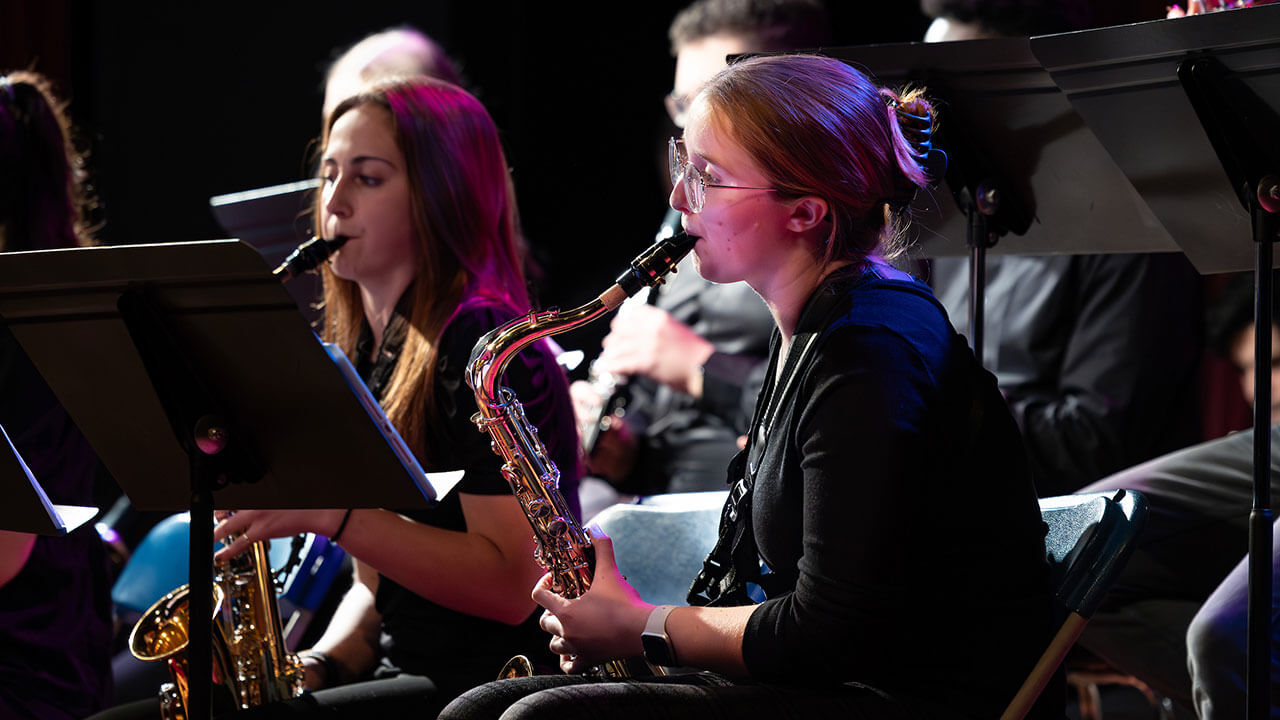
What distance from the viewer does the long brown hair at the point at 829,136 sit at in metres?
1.56

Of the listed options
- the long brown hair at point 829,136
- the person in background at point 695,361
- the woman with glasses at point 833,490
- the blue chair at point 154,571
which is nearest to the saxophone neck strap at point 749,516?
the woman with glasses at point 833,490

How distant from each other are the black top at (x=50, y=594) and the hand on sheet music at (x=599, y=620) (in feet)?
3.14

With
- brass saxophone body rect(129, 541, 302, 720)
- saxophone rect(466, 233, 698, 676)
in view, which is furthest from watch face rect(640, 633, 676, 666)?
brass saxophone body rect(129, 541, 302, 720)

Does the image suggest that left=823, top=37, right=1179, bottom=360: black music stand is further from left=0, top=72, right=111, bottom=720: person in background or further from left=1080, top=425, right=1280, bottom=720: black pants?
left=0, top=72, right=111, bottom=720: person in background

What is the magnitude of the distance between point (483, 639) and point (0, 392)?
912mm

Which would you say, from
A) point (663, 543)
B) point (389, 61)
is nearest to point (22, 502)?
point (663, 543)

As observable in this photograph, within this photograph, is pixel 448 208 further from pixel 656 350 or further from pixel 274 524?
pixel 656 350

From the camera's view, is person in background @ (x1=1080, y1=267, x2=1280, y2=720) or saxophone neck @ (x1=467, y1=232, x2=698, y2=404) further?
person in background @ (x1=1080, y1=267, x2=1280, y2=720)

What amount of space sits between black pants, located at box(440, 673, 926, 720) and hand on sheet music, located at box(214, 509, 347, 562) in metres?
0.61

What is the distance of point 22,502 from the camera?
1673 mm

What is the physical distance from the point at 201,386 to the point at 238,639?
0.84m

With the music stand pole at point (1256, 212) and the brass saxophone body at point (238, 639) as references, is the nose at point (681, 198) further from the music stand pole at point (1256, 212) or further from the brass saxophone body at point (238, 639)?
the brass saxophone body at point (238, 639)

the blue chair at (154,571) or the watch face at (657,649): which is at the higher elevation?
the watch face at (657,649)

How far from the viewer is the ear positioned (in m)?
1.58
